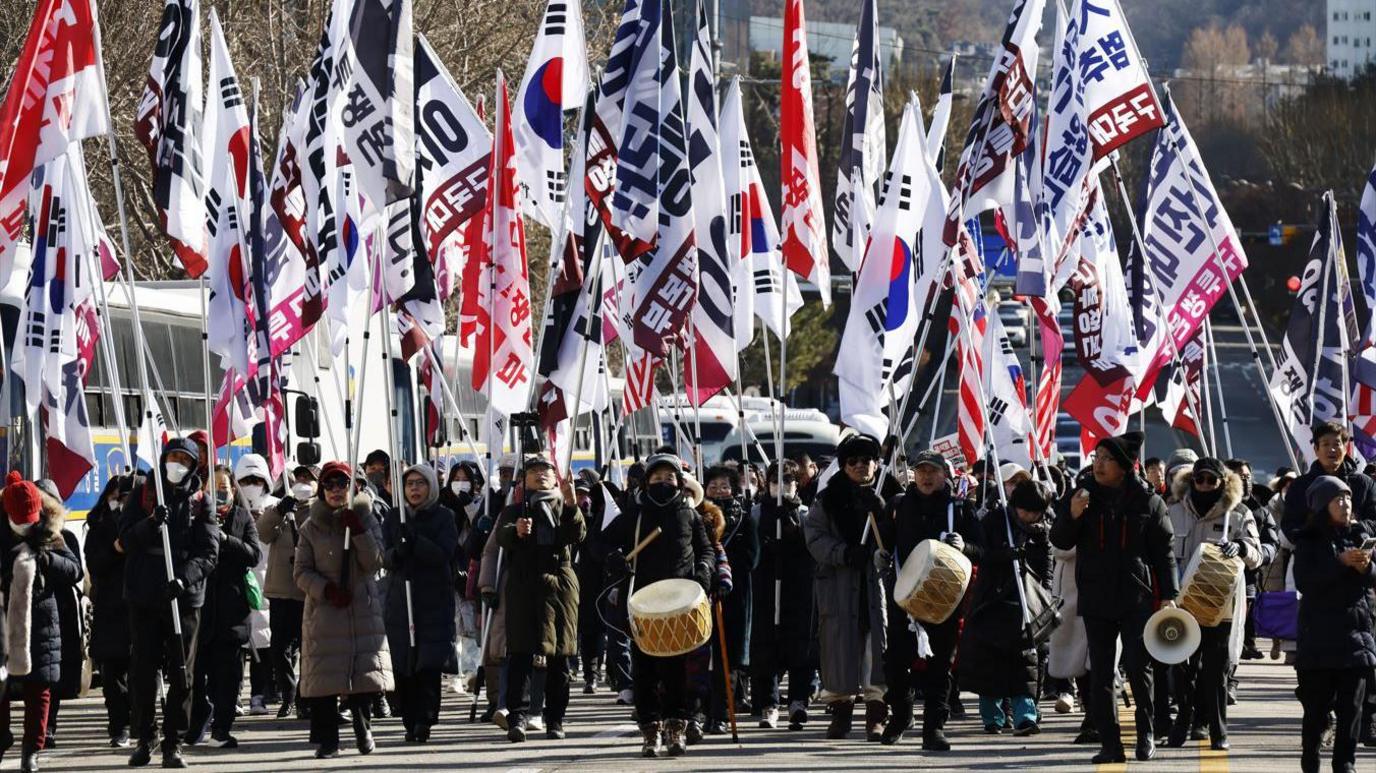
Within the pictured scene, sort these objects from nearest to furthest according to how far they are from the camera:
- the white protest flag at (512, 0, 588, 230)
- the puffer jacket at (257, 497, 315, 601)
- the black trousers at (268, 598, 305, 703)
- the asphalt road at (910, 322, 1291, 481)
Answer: the puffer jacket at (257, 497, 315, 601)
the black trousers at (268, 598, 305, 703)
the white protest flag at (512, 0, 588, 230)
the asphalt road at (910, 322, 1291, 481)

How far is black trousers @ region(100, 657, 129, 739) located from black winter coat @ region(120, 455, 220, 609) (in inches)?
38.6

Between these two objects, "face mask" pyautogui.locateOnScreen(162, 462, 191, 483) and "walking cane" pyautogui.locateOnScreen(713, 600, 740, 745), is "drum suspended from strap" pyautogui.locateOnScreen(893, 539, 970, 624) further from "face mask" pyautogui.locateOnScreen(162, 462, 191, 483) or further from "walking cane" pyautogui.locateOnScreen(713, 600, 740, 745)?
"face mask" pyautogui.locateOnScreen(162, 462, 191, 483)

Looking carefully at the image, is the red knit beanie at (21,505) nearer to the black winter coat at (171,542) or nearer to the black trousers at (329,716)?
the black winter coat at (171,542)

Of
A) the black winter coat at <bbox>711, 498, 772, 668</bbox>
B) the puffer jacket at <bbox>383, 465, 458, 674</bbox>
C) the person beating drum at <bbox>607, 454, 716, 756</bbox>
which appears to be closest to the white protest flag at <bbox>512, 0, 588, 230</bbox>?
the black winter coat at <bbox>711, 498, 772, 668</bbox>

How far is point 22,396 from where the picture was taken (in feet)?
60.2

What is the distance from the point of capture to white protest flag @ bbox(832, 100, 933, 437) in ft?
55.2

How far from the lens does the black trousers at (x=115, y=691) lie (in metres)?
14.2

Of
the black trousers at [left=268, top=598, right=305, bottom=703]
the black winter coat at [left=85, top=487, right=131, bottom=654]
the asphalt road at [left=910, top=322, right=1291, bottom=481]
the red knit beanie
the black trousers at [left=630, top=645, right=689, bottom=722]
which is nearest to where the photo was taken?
the red knit beanie

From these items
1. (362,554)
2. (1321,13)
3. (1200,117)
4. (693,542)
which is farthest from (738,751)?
(1321,13)

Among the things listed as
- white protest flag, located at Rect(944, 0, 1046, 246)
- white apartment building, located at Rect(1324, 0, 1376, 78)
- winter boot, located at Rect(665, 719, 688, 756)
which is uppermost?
white apartment building, located at Rect(1324, 0, 1376, 78)

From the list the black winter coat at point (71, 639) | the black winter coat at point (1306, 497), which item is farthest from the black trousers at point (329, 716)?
the black winter coat at point (1306, 497)

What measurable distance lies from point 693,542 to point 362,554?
6.04 feet

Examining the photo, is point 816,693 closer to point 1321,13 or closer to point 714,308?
point 714,308

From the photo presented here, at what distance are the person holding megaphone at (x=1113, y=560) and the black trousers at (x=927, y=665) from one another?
3.74 feet
